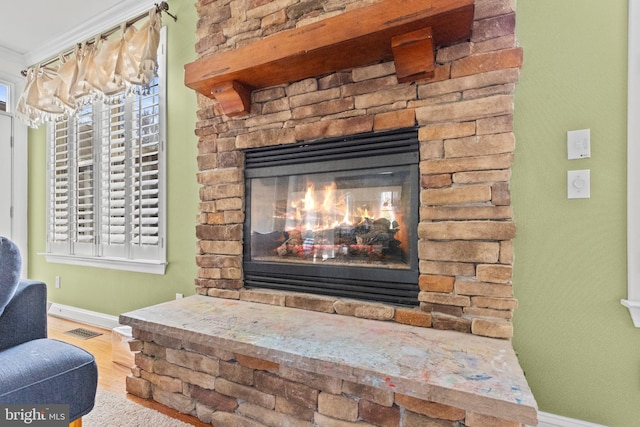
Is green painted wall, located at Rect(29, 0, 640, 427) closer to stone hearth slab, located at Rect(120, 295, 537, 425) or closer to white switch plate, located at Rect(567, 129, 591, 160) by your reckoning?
white switch plate, located at Rect(567, 129, 591, 160)

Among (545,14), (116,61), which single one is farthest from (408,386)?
(116,61)

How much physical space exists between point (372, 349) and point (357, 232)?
706mm

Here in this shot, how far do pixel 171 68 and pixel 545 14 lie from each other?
242 centimetres

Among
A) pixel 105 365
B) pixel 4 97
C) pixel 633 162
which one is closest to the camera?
pixel 633 162

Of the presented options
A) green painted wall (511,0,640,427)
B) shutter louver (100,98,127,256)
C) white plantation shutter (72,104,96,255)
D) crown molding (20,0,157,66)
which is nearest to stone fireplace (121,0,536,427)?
green painted wall (511,0,640,427)

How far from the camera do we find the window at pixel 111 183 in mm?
2654

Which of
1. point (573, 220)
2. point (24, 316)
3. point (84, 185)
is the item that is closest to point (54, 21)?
point (84, 185)

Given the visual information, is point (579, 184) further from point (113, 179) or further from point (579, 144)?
point (113, 179)

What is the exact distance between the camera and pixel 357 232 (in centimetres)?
191

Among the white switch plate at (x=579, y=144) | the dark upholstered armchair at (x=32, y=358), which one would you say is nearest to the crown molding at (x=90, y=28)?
the dark upholstered armchair at (x=32, y=358)

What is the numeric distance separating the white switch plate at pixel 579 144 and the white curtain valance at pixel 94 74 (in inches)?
103

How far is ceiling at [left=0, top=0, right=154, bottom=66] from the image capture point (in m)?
2.75

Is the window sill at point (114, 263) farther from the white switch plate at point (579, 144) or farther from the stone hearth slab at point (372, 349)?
the white switch plate at point (579, 144)

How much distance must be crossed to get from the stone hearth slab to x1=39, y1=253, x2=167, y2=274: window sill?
77 centimetres
